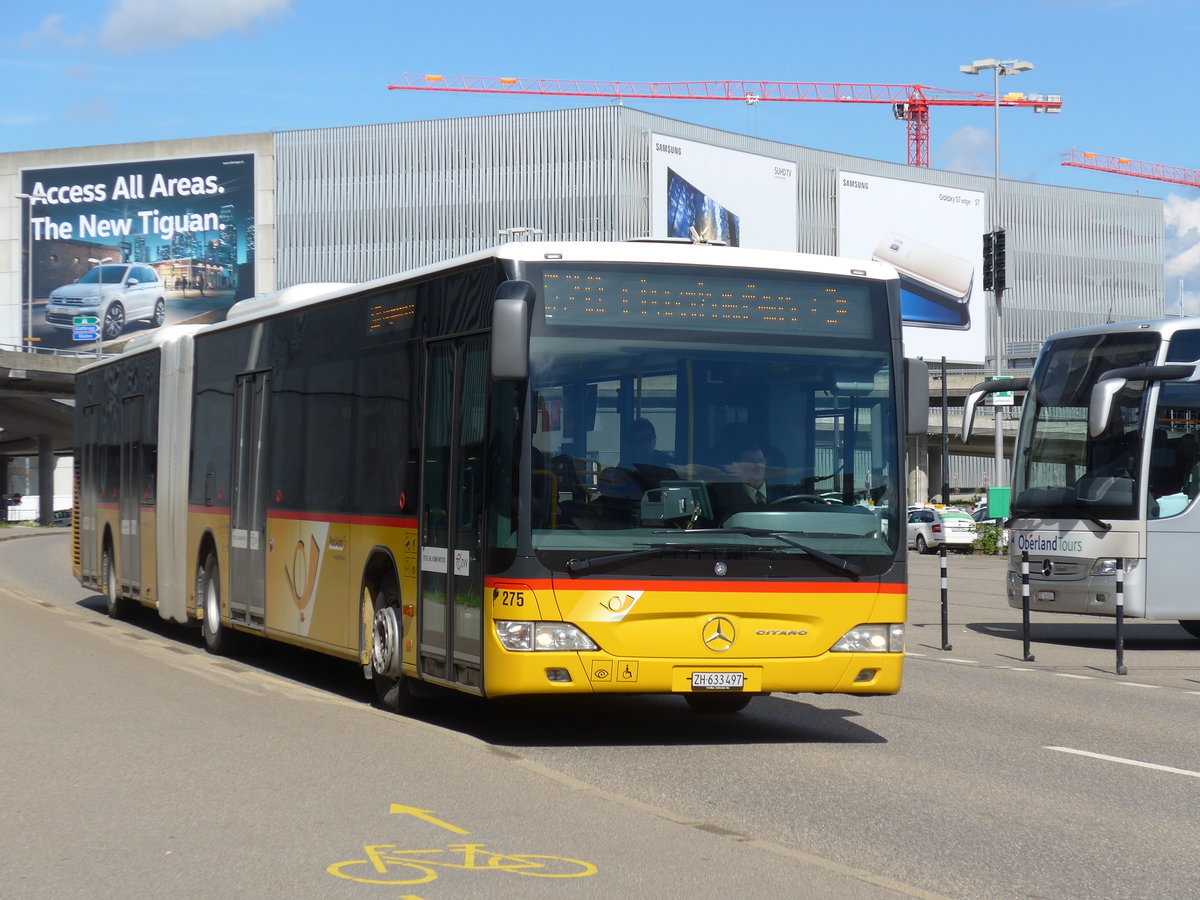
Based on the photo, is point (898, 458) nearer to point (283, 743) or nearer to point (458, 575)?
point (458, 575)

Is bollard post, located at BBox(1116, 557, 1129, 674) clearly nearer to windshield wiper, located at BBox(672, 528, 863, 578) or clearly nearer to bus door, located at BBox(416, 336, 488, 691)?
windshield wiper, located at BBox(672, 528, 863, 578)

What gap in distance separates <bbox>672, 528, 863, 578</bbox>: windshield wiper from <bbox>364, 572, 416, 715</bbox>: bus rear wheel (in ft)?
8.43

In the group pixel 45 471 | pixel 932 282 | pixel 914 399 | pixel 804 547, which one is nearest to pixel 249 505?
pixel 804 547

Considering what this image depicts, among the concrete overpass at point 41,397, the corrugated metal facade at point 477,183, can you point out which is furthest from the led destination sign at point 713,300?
the corrugated metal facade at point 477,183

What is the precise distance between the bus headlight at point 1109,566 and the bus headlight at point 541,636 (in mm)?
10017

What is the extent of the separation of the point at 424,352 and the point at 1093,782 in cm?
502

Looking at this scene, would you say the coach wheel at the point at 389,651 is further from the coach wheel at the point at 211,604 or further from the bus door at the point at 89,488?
the bus door at the point at 89,488

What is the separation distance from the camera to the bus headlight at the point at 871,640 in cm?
1036

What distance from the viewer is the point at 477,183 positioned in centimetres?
9544

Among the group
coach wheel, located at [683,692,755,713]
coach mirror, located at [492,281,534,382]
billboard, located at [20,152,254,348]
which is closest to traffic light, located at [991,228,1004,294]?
coach wheel, located at [683,692,755,713]

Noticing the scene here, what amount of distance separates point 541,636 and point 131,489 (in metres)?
11.5

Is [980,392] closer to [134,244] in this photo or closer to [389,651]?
[389,651]

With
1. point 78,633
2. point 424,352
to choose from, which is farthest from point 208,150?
point 424,352

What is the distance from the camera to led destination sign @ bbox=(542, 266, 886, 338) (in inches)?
402
